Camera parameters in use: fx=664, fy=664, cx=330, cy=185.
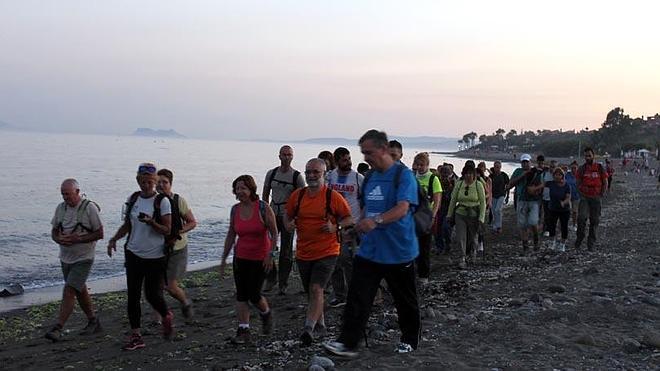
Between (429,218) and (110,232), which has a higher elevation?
(429,218)

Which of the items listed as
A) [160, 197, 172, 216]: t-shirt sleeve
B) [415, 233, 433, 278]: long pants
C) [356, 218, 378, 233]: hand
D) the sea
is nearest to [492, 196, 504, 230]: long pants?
[415, 233, 433, 278]: long pants

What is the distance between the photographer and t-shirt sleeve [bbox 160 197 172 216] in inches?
266

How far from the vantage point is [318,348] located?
5.96 metres

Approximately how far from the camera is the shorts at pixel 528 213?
40.6 feet

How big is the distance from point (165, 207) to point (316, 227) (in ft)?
5.38

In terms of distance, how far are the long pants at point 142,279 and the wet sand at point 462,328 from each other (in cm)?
47

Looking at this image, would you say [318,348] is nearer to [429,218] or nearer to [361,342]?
[361,342]

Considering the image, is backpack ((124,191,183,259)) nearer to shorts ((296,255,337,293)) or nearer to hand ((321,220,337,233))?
shorts ((296,255,337,293))

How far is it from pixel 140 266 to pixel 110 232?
17251 millimetres

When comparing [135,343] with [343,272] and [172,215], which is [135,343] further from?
[343,272]

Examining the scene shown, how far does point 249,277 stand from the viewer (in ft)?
21.6

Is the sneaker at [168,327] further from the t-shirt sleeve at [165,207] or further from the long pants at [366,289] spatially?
the long pants at [366,289]

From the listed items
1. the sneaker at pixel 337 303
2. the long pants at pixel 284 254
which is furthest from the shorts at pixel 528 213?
the sneaker at pixel 337 303

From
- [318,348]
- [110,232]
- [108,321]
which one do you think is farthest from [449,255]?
[110,232]
